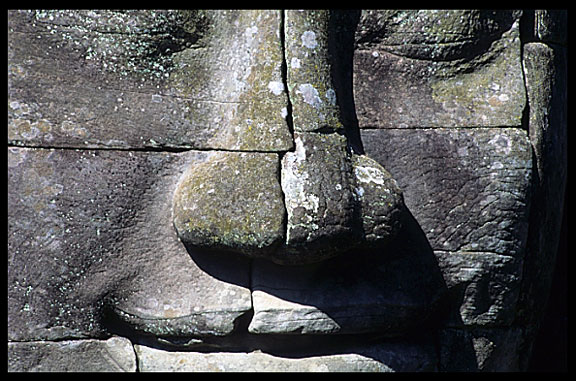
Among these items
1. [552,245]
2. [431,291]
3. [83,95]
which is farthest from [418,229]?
[83,95]

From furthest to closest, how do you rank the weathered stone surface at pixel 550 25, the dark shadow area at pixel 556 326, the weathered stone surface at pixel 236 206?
the dark shadow area at pixel 556 326 < the weathered stone surface at pixel 550 25 < the weathered stone surface at pixel 236 206

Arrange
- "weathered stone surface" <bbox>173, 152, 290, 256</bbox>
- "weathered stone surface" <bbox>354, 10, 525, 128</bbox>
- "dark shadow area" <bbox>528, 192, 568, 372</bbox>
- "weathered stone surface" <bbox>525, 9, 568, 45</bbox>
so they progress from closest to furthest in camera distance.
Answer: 1. "weathered stone surface" <bbox>173, 152, 290, 256</bbox>
2. "weathered stone surface" <bbox>354, 10, 525, 128</bbox>
3. "weathered stone surface" <bbox>525, 9, 568, 45</bbox>
4. "dark shadow area" <bbox>528, 192, 568, 372</bbox>

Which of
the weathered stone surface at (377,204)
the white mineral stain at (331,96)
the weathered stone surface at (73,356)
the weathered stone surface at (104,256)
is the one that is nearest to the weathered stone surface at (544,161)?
the weathered stone surface at (377,204)

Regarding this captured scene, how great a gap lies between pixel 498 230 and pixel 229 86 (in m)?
0.85

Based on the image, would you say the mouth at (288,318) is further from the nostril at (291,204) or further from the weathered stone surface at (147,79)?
the weathered stone surface at (147,79)

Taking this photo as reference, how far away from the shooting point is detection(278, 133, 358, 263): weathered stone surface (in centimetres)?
170

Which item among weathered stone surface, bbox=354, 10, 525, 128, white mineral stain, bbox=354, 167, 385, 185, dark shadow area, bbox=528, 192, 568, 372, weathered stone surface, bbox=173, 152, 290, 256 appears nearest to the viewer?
weathered stone surface, bbox=173, 152, 290, 256

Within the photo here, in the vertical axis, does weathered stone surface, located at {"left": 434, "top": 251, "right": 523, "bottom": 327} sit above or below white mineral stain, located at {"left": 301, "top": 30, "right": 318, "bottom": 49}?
below

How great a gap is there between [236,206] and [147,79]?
440 millimetres

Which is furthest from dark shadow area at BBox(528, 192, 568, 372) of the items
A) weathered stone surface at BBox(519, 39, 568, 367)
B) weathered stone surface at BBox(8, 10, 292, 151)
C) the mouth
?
weathered stone surface at BBox(8, 10, 292, 151)

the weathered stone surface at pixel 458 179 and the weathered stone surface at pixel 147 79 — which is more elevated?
the weathered stone surface at pixel 147 79

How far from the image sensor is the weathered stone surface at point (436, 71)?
199 centimetres

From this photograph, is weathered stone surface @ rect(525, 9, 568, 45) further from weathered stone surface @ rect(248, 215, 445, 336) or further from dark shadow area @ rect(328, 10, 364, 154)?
weathered stone surface @ rect(248, 215, 445, 336)

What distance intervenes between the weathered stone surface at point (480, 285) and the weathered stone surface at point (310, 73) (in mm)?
533
